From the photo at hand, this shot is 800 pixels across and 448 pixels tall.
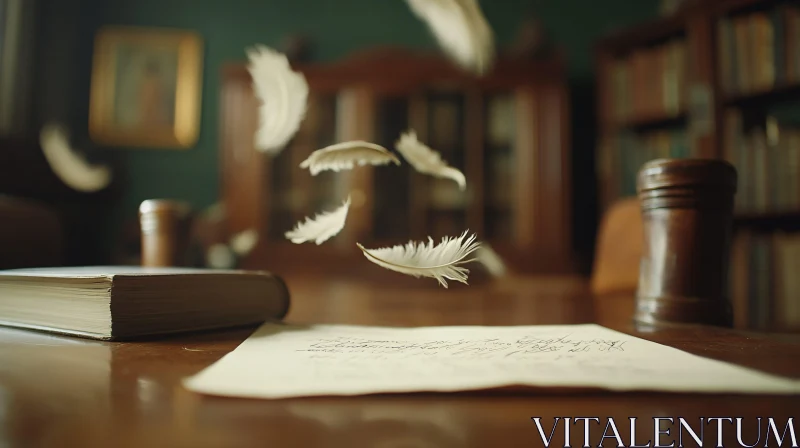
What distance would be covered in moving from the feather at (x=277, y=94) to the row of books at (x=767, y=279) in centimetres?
199

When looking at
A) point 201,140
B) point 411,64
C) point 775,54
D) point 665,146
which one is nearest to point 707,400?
point 775,54

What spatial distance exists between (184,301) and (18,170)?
252 cm

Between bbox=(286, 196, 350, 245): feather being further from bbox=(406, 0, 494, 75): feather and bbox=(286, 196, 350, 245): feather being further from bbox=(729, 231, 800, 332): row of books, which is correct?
bbox=(729, 231, 800, 332): row of books

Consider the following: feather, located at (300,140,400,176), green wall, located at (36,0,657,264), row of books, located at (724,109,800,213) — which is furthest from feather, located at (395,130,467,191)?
green wall, located at (36,0,657,264)

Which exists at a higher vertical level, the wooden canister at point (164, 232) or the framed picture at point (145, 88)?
the framed picture at point (145, 88)

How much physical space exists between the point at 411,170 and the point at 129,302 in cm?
253

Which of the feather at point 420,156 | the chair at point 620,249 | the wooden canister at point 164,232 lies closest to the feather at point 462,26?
the feather at point 420,156

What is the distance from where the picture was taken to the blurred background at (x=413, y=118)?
2.21 m

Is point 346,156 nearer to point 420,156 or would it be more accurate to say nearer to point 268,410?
point 420,156

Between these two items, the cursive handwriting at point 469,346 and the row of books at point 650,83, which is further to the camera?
the row of books at point 650,83

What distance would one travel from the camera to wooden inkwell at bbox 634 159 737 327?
517mm

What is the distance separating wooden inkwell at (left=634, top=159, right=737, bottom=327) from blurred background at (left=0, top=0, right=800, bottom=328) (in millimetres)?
1851

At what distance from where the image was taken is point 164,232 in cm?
88

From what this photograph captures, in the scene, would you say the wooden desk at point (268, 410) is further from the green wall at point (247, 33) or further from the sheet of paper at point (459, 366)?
the green wall at point (247, 33)
